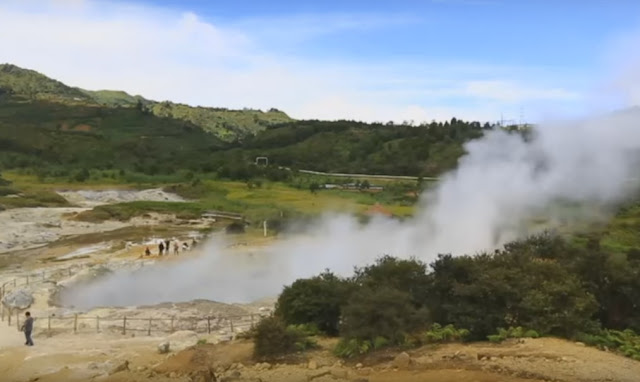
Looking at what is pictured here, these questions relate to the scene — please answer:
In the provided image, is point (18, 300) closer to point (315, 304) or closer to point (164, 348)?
point (164, 348)

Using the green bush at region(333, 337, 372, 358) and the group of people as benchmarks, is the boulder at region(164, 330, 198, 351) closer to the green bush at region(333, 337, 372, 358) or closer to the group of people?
the green bush at region(333, 337, 372, 358)

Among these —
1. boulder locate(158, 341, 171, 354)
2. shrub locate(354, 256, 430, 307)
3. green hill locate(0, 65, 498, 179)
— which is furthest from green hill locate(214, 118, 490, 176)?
boulder locate(158, 341, 171, 354)

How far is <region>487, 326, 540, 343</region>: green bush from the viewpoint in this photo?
17250 millimetres

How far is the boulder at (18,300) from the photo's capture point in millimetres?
A: 25212

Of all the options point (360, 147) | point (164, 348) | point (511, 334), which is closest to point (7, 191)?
point (360, 147)

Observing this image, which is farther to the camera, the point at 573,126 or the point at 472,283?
the point at 573,126

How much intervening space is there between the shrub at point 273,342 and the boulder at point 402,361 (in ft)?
8.64

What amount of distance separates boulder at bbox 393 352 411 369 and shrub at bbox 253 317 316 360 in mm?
2634

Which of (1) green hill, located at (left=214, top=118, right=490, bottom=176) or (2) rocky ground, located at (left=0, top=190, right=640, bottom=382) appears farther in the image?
(1) green hill, located at (left=214, top=118, right=490, bottom=176)

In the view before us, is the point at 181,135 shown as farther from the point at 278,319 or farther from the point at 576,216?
the point at 278,319

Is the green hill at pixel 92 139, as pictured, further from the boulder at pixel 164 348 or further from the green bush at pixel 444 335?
the green bush at pixel 444 335


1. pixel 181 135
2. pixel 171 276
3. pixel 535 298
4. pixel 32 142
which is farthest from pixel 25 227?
pixel 181 135

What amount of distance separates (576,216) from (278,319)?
16630mm

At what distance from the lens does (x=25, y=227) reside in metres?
53.0
